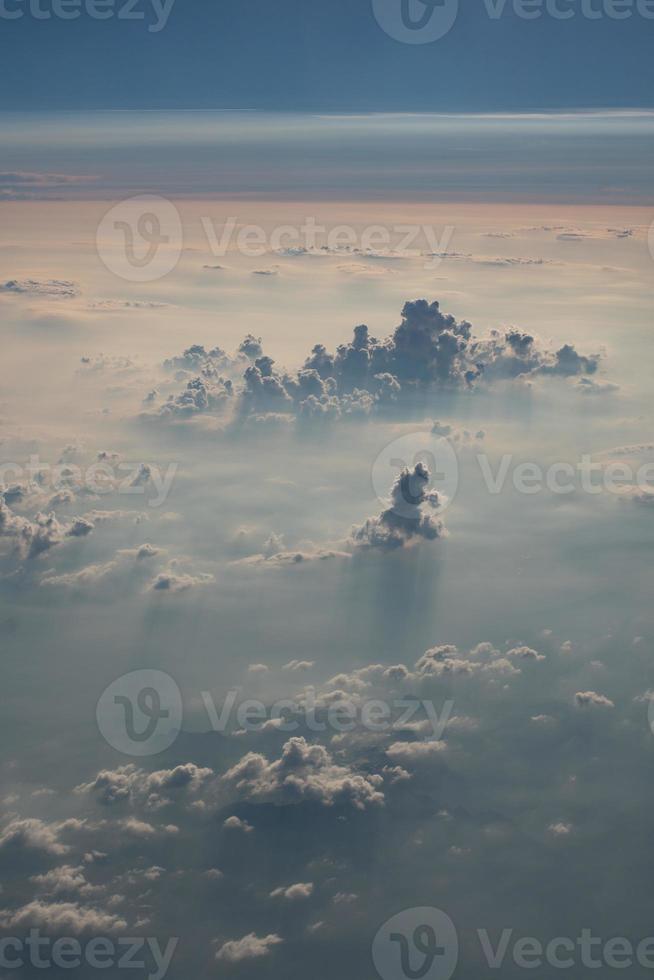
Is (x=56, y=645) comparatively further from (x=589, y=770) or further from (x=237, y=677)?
(x=589, y=770)

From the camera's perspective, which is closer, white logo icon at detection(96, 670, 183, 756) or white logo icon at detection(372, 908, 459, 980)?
white logo icon at detection(372, 908, 459, 980)

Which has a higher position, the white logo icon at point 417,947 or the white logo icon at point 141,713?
the white logo icon at point 141,713

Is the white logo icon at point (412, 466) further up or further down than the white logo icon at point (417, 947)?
further up

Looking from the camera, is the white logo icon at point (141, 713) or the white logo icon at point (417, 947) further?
the white logo icon at point (141, 713)

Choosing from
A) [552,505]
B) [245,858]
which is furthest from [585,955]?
[552,505]

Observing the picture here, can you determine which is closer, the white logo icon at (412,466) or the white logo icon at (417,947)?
the white logo icon at (417,947)

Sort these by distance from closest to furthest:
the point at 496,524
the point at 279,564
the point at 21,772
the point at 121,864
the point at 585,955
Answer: the point at 585,955, the point at 121,864, the point at 21,772, the point at 279,564, the point at 496,524
